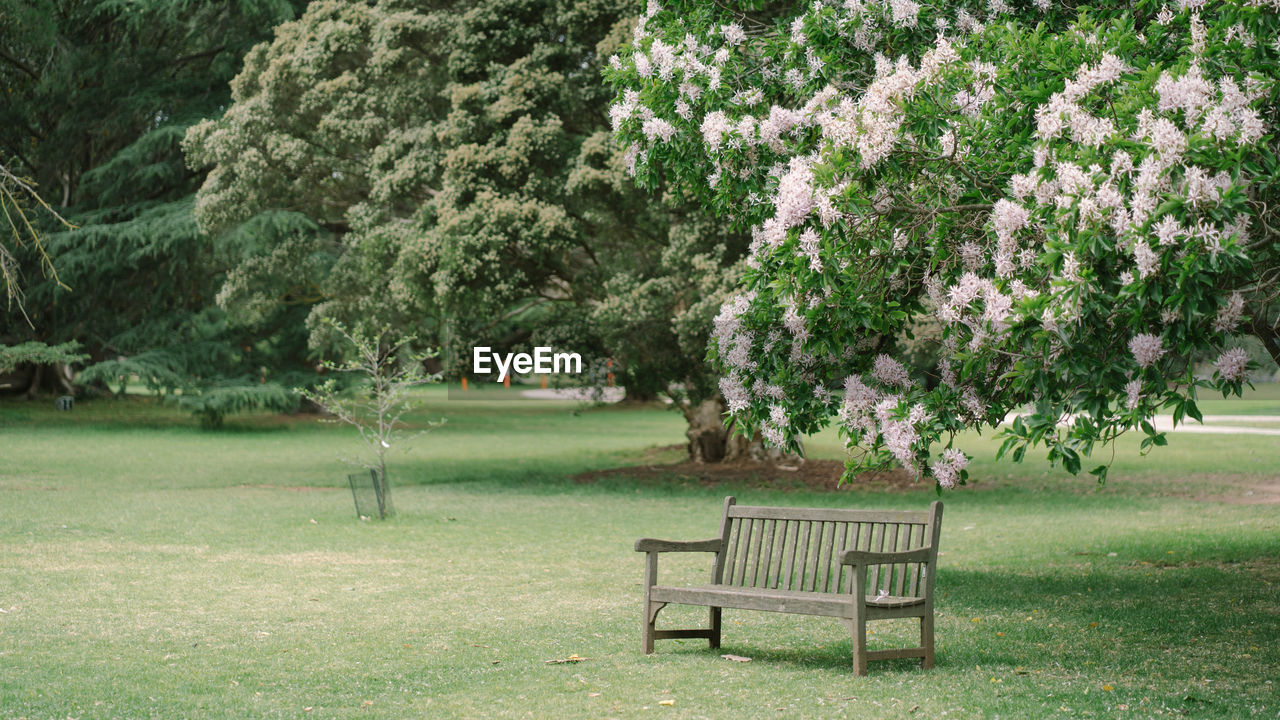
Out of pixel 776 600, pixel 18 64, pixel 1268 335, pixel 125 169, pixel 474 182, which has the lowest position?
pixel 776 600

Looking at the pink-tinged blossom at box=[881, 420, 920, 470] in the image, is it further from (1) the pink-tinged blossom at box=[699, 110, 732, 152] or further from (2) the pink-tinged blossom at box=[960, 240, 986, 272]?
(1) the pink-tinged blossom at box=[699, 110, 732, 152]

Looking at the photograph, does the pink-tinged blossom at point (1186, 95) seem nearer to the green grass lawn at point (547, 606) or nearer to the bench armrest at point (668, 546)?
the green grass lawn at point (547, 606)

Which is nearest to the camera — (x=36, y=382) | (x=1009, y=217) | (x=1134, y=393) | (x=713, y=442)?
(x=1134, y=393)

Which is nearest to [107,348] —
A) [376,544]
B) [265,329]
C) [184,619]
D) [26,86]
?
[265,329]

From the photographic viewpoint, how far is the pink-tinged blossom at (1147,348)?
5426mm

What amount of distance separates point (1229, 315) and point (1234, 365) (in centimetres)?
23

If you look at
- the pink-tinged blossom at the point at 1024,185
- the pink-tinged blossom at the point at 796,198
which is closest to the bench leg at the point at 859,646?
the pink-tinged blossom at the point at 796,198

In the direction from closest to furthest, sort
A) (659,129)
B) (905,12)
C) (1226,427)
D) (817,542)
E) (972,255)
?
1. (972,255)
2. (817,542)
3. (905,12)
4. (659,129)
5. (1226,427)

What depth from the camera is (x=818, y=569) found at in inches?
303

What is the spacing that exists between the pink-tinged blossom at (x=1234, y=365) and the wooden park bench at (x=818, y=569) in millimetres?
1853

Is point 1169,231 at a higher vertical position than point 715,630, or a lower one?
higher

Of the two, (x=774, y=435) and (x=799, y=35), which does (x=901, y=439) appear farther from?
(x=799, y=35)

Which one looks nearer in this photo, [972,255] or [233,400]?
[972,255]

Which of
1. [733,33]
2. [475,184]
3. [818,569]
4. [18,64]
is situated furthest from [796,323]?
[18,64]
